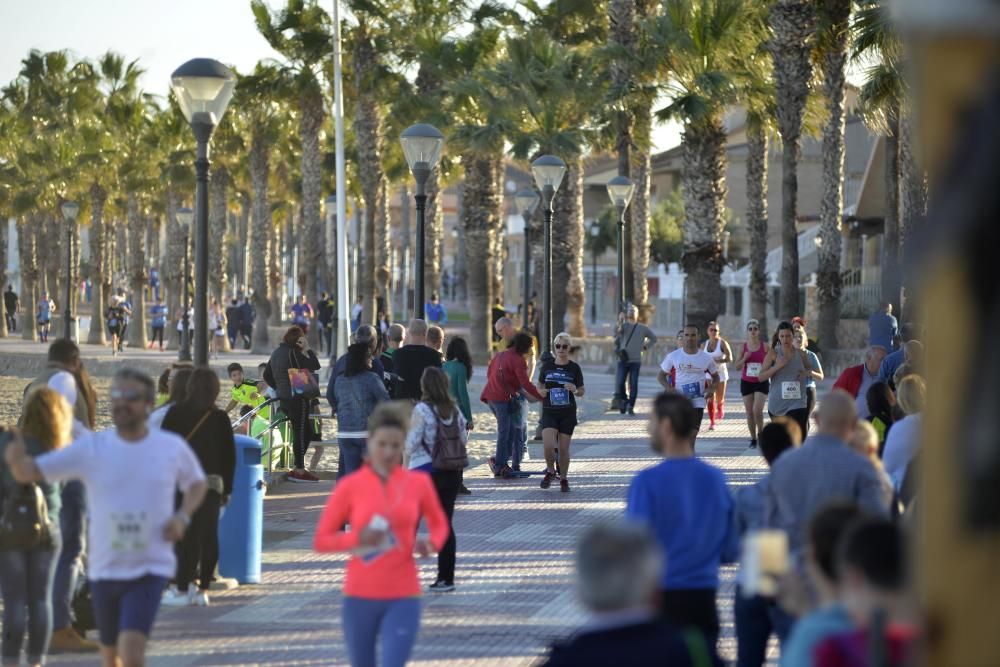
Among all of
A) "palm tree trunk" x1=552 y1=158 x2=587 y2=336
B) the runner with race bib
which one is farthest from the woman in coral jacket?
"palm tree trunk" x1=552 y1=158 x2=587 y2=336

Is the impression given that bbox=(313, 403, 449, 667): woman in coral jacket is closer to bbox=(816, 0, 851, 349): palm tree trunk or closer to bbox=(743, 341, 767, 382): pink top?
bbox=(743, 341, 767, 382): pink top

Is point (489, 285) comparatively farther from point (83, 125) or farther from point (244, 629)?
point (244, 629)

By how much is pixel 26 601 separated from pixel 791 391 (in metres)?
10.3

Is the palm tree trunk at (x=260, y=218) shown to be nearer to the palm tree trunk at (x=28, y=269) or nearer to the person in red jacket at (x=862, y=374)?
the palm tree trunk at (x=28, y=269)

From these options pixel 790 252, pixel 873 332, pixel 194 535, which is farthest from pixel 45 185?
pixel 194 535

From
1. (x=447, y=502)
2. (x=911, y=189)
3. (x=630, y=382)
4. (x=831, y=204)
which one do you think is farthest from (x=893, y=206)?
(x=447, y=502)

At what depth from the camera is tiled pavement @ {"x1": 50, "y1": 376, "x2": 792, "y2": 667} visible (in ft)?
28.6

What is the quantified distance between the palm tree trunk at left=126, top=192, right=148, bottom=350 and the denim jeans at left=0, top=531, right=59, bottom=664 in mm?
44668

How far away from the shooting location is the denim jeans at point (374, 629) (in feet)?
20.7

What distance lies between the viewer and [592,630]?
391 cm

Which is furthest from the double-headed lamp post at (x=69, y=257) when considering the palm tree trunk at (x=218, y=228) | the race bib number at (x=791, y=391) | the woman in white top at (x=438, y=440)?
the woman in white top at (x=438, y=440)

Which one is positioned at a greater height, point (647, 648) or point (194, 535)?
point (647, 648)

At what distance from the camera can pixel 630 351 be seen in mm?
25094

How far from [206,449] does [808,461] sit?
4152mm
